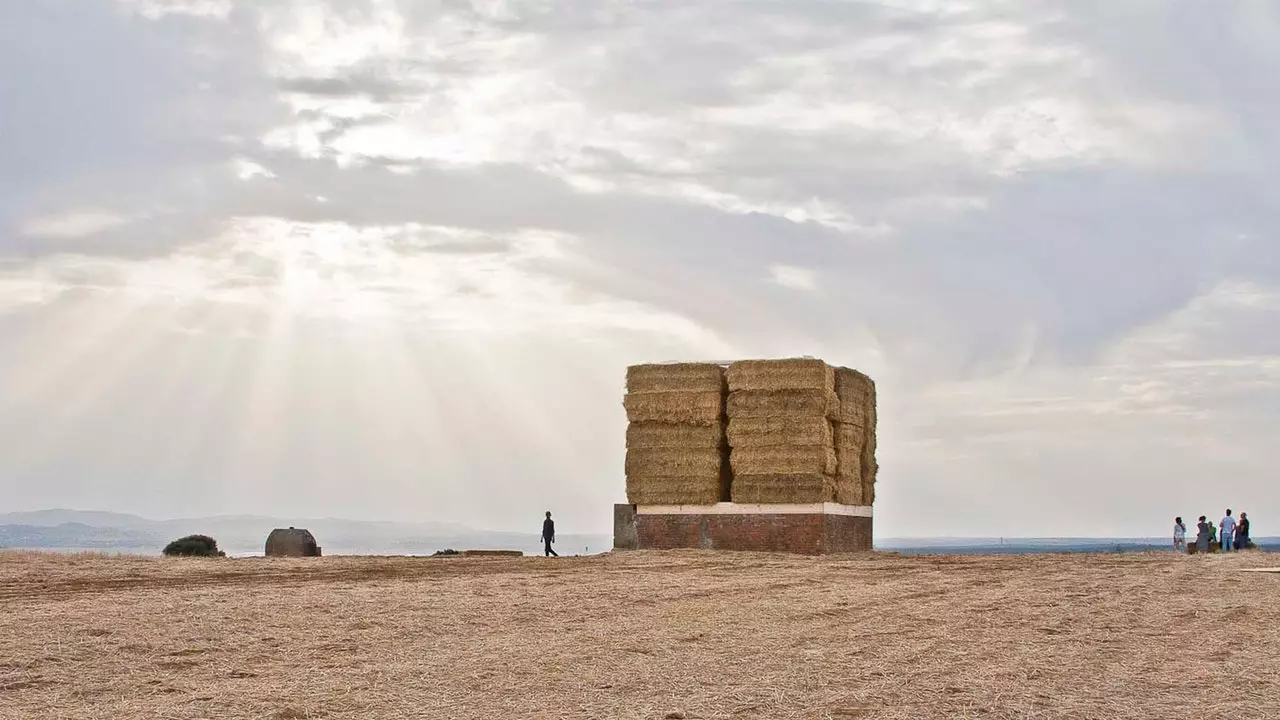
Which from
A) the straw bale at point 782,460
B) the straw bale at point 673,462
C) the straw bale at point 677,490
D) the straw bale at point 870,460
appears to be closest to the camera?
the straw bale at point 782,460

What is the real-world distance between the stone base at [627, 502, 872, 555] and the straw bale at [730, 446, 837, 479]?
28.4 inches

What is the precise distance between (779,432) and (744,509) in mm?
1763

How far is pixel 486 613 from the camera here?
1483cm

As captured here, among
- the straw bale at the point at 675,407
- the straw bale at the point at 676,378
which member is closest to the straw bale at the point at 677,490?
the straw bale at the point at 675,407

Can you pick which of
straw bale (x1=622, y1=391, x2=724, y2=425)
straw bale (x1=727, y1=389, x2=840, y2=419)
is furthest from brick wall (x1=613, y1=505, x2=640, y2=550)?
straw bale (x1=727, y1=389, x2=840, y2=419)

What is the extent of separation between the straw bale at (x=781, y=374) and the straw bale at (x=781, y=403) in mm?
115

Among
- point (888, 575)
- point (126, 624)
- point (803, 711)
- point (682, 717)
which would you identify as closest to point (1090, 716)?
point (803, 711)

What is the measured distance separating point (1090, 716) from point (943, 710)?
0.92 m

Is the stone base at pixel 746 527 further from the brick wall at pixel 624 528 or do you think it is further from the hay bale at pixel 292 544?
the hay bale at pixel 292 544

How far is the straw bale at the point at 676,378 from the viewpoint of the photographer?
101 feet

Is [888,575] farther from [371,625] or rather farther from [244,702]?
[244,702]

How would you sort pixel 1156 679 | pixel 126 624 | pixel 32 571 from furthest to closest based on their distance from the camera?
pixel 32 571 < pixel 126 624 < pixel 1156 679

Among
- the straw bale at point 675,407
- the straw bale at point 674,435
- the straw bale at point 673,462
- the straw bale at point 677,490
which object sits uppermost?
the straw bale at point 675,407

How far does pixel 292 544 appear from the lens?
27.8 meters
